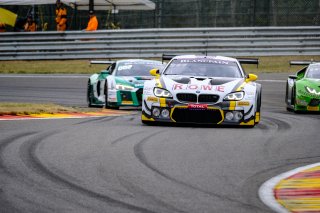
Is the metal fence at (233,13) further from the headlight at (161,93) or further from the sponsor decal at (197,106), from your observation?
the sponsor decal at (197,106)

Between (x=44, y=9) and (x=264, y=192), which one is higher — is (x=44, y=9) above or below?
above

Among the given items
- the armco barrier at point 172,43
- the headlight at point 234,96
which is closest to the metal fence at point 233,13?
the armco barrier at point 172,43

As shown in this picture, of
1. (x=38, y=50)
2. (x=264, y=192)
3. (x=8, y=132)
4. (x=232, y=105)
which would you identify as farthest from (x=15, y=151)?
(x=38, y=50)

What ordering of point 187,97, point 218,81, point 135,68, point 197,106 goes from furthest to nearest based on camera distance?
point 135,68, point 218,81, point 187,97, point 197,106

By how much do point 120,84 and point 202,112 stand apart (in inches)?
177

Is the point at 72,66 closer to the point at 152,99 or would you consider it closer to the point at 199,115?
the point at 152,99

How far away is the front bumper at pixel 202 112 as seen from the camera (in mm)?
11789

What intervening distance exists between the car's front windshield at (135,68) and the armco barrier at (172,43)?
8.10 metres

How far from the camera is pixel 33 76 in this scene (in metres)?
24.8

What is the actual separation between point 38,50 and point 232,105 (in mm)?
15520

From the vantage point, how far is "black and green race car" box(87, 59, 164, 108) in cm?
1594

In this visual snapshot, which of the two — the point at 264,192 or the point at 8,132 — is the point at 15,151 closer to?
the point at 8,132

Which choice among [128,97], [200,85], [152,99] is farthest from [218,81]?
[128,97]

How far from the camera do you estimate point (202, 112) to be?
11781 mm
